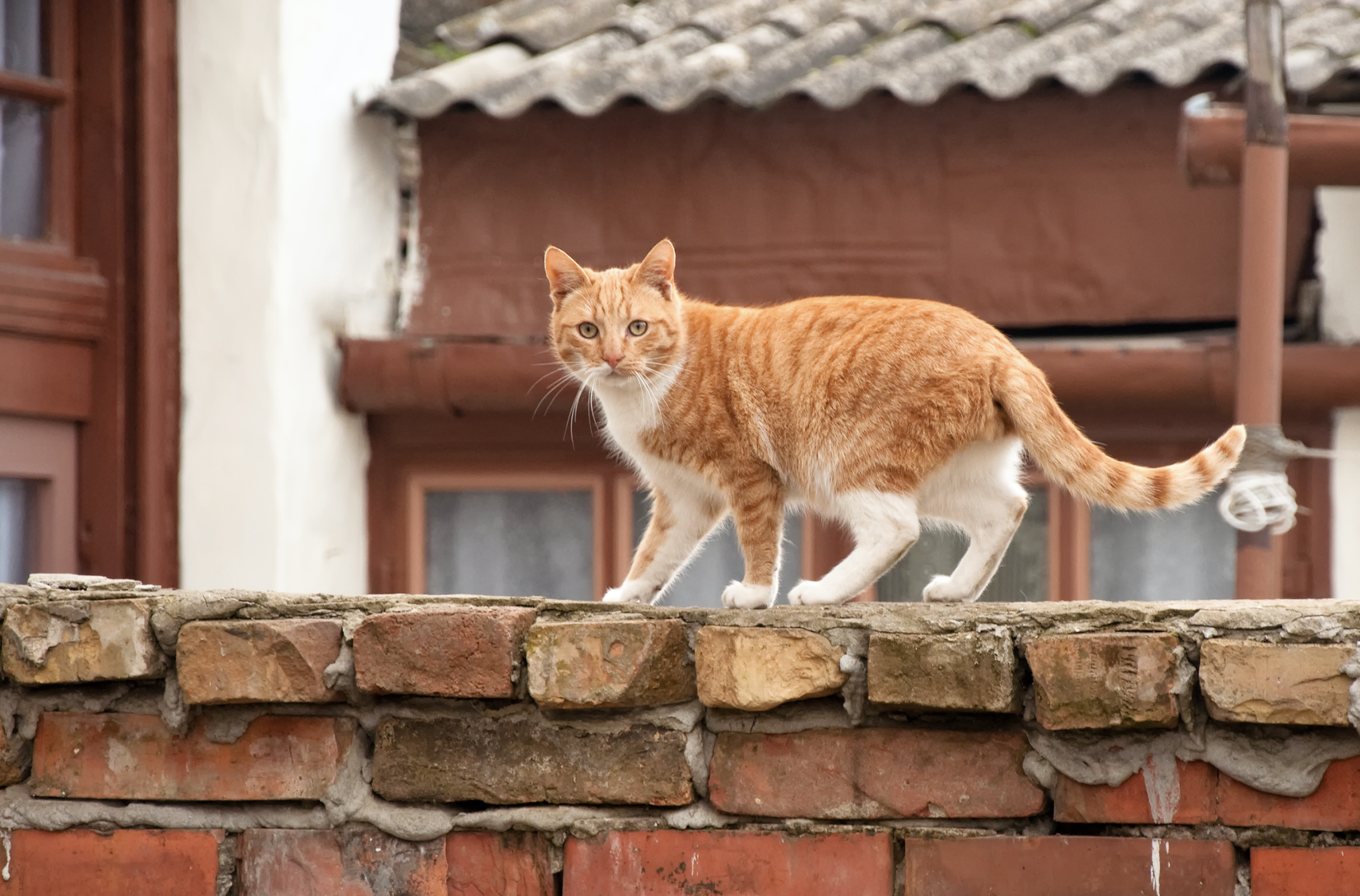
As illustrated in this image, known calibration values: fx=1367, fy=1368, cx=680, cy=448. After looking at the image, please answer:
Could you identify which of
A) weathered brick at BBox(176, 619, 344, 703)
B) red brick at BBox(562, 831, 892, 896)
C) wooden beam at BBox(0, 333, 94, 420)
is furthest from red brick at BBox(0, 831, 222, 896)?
wooden beam at BBox(0, 333, 94, 420)

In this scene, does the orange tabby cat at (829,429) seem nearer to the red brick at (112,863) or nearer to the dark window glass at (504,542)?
the red brick at (112,863)

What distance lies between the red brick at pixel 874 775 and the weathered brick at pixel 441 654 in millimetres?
223

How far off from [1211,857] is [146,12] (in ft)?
12.2

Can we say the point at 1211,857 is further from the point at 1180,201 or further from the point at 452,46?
the point at 452,46

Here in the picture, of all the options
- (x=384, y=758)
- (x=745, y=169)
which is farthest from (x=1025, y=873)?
(x=745, y=169)

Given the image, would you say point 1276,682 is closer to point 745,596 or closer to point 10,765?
point 745,596

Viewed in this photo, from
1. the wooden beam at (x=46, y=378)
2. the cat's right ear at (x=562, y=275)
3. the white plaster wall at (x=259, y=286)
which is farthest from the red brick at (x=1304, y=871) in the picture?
the wooden beam at (x=46, y=378)

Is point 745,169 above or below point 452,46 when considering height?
below

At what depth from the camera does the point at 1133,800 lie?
1.21 m

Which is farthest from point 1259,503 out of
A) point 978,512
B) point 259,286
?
point 259,286

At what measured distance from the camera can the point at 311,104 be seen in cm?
400

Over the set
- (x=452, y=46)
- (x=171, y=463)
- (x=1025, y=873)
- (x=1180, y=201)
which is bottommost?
(x=1025, y=873)

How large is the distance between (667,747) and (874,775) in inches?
7.6

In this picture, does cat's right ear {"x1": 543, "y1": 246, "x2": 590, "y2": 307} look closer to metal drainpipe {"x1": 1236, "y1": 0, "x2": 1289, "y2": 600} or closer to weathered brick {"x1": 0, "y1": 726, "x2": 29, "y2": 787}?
weathered brick {"x1": 0, "y1": 726, "x2": 29, "y2": 787}
